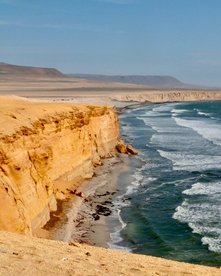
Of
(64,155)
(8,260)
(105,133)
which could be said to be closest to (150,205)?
(64,155)

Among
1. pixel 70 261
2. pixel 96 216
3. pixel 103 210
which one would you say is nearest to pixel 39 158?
pixel 96 216

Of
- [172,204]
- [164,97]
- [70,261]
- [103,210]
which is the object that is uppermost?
[70,261]

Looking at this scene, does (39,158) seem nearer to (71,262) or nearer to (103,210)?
(103,210)

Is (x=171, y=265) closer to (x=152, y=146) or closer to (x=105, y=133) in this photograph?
(x=105, y=133)

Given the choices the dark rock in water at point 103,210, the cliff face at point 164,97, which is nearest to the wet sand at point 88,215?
the dark rock in water at point 103,210

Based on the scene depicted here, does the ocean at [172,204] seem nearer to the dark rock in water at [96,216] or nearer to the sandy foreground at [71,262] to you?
the dark rock in water at [96,216]
